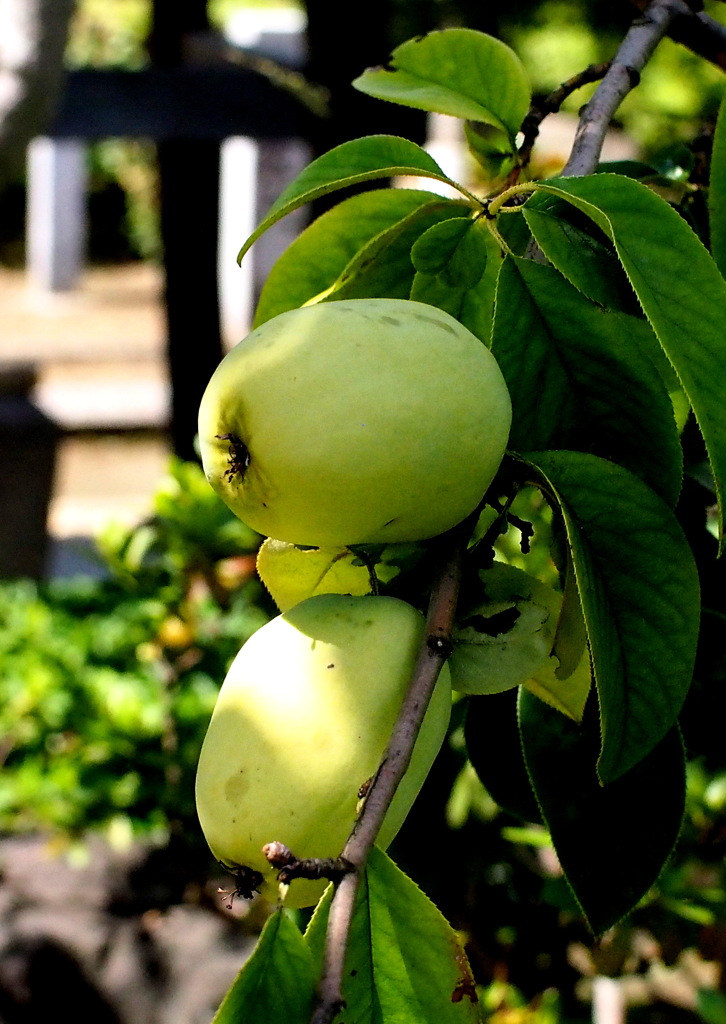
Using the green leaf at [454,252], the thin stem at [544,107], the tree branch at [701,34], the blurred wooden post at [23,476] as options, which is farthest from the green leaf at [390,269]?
the blurred wooden post at [23,476]

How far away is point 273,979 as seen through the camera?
370 millimetres

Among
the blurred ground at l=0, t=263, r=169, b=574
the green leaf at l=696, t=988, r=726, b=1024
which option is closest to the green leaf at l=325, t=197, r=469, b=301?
the green leaf at l=696, t=988, r=726, b=1024

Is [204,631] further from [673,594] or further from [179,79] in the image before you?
[673,594]

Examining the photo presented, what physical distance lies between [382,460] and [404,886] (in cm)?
16

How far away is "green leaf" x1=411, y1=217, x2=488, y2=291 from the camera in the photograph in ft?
1.82

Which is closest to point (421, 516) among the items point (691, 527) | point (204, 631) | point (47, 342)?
point (691, 527)

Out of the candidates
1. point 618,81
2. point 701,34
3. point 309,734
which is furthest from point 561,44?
point 309,734

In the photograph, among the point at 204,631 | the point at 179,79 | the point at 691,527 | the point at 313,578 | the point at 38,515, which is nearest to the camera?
the point at 313,578

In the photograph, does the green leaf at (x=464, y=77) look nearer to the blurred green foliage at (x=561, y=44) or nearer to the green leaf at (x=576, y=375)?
the green leaf at (x=576, y=375)

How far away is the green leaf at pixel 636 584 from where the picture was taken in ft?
1.59

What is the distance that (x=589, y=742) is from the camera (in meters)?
0.59

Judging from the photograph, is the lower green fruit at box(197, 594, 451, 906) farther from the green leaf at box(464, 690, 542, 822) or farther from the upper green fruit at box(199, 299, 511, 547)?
the green leaf at box(464, 690, 542, 822)

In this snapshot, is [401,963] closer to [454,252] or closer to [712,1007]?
[454,252]

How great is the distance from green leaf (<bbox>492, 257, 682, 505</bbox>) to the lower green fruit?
0.45ft
